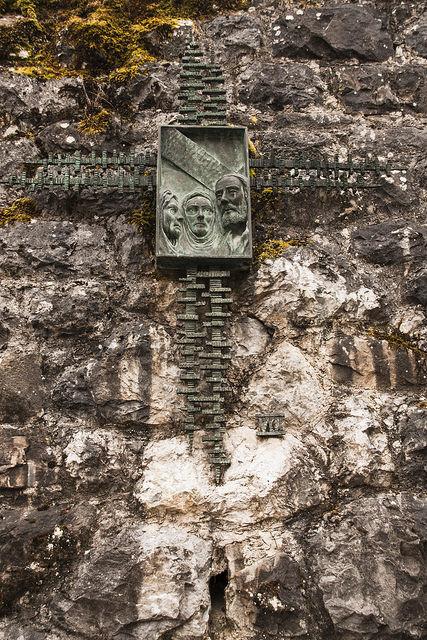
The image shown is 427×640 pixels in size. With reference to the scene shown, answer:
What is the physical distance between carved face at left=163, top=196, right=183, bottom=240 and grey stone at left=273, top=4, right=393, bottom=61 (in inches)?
50.0

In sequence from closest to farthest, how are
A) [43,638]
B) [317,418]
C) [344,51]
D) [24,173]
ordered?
[43,638] < [317,418] < [24,173] < [344,51]

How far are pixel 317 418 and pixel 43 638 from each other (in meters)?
1.38

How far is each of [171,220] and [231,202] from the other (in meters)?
0.28

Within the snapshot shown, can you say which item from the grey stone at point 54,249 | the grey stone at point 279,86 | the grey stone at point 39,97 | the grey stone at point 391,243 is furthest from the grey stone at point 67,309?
the grey stone at point 279,86

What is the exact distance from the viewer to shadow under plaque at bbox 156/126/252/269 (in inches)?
107

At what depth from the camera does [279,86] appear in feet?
10.8

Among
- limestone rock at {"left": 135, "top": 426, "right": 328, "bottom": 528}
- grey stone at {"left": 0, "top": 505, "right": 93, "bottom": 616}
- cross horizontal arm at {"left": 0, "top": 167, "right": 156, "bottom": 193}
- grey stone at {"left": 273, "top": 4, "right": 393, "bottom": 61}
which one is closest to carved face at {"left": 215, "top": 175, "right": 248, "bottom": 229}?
cross horizontal arm at {"left": 0, "top": 167, "right": 156, "bottom": 193}

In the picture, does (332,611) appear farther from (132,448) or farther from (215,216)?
(215,216)

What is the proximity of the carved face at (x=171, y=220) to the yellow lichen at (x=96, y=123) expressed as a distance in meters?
0.68

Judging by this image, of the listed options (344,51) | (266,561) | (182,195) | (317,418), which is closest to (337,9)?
(344,51)

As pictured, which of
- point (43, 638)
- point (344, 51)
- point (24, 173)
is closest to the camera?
point (43, 638)

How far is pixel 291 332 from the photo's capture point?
280cm

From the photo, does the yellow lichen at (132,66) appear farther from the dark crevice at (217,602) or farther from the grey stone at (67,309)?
the dark crevice at (217,602)

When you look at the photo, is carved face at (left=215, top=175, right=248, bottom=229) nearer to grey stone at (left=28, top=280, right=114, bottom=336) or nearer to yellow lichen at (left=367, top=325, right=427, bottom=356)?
grey stone at (left=28, top=280, right=114, bottom=336)
